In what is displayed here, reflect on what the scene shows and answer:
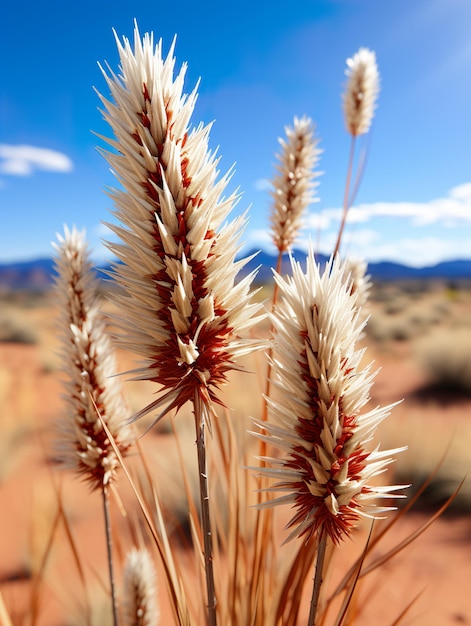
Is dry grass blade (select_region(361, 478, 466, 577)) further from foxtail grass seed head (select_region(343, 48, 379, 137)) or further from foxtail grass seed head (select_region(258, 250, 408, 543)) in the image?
foxtail grass seed head (select_region(343, 48, 379, 137))

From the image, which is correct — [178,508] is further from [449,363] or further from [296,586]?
[449,363]

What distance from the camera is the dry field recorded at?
248 cm

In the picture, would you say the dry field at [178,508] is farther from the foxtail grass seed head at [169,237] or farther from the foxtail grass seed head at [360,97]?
the foxtail grass seed head at [360,97]

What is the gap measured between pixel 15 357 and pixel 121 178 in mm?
15028

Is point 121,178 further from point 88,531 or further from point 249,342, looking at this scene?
point 88,531

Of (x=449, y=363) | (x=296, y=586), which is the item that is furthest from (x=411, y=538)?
(x=449, y=363)

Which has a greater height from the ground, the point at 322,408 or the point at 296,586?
the point at 322,408

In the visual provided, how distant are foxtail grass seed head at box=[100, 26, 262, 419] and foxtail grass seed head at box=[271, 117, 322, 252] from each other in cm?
84

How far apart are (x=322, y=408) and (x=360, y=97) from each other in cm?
180

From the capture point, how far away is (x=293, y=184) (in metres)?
1.72

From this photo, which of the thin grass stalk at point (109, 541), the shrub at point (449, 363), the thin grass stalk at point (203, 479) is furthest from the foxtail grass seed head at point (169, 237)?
the shrub at point (449, 363)

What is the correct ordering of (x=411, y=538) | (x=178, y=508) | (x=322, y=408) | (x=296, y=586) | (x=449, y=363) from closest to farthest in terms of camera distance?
(x=322, y=408)
(x=411, y=538)
(x=296, y=586)
(x=178, y=508)
(x=449, y=363)

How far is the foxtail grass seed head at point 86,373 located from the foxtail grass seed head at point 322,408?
658mm

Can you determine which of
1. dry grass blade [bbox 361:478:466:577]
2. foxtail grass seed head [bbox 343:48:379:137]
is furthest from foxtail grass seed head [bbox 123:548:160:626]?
foxtail grass seed head [bbox 343:48:379:137]
